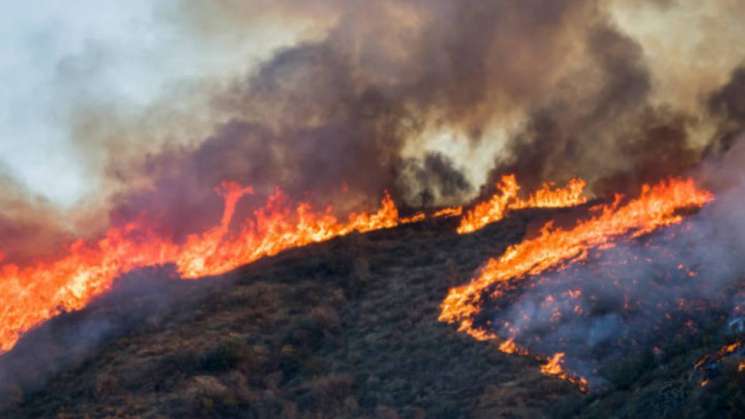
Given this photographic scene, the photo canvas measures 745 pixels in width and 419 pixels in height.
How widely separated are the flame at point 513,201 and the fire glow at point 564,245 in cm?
764

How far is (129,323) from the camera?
3978 cm

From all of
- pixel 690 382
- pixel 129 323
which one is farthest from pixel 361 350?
pixel 690 382

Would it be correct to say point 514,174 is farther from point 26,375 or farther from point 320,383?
point 26,375

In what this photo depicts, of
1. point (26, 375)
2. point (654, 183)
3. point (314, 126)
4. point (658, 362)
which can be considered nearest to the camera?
point (658, 362)

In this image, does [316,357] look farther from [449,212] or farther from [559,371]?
[449,212]

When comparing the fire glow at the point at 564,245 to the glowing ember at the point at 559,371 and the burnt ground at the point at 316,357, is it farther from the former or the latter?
the glowing ember at the point at 559,371

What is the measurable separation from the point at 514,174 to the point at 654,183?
10.9 metres

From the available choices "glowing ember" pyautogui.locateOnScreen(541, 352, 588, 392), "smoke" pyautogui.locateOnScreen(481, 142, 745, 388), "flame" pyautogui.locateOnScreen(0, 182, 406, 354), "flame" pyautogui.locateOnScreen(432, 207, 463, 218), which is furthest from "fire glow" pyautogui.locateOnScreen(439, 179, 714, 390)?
"flame" pyautogui.locateOnScreen(0, 182, 406, 354)

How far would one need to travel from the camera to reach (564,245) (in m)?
38.7

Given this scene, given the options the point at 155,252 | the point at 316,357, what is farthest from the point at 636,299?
the point at 155,252

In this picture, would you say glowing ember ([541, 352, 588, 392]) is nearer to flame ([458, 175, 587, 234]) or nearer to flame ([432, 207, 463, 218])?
flame ([458, 175, 587, 234])

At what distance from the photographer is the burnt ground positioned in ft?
86.4

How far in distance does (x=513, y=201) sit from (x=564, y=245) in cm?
1584

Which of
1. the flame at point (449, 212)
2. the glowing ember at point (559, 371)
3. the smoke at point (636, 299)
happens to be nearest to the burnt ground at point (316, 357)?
the glowing ember at point (559, 371)
